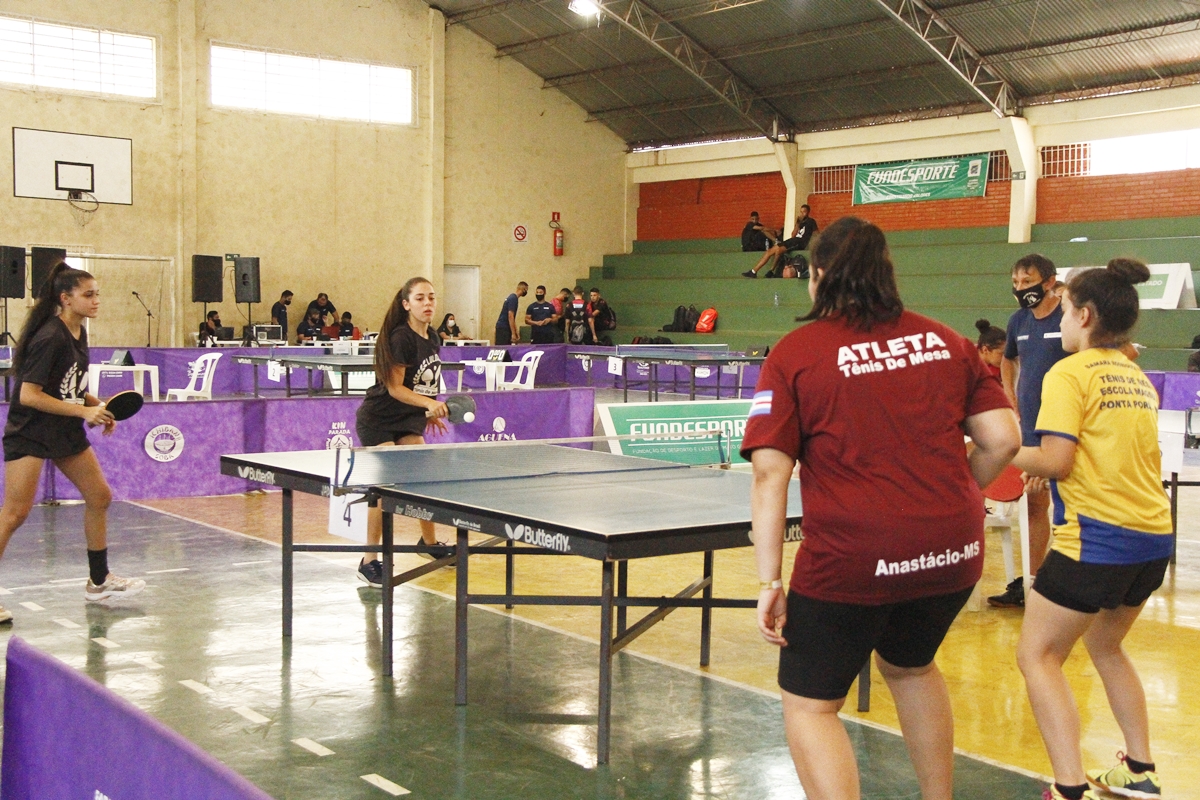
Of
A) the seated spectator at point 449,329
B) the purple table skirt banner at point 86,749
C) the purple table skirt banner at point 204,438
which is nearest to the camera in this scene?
the purple table skirt banner at point 86,749

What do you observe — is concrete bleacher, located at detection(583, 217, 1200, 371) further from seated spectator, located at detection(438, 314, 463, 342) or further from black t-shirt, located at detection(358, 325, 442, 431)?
black t-shirt, located at detection(358, 325, 442, 431)

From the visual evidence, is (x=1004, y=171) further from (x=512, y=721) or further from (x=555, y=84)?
(x=512, y=721)

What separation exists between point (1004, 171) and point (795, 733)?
20.8 m

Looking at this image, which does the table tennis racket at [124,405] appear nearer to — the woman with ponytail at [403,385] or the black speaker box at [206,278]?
the woman with ponytail at [403,385]

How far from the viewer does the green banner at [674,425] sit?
783 centimetres

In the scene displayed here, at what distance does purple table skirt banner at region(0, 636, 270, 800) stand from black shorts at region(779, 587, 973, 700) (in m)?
1.25

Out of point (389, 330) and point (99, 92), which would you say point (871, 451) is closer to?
point (389, 330)

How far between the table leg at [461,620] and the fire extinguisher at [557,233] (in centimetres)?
2275

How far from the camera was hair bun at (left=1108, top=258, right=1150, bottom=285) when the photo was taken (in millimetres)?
3398

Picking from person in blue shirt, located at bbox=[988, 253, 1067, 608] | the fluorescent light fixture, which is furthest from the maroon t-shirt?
the fluorescent light fixture

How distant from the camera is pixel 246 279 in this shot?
21.2m

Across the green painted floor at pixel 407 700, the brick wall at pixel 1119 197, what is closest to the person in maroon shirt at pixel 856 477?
the green painted floor at pixel 407 700

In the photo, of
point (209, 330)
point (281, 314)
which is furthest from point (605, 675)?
point (281, 314)

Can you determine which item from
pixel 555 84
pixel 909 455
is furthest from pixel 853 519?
pixel 555 84
